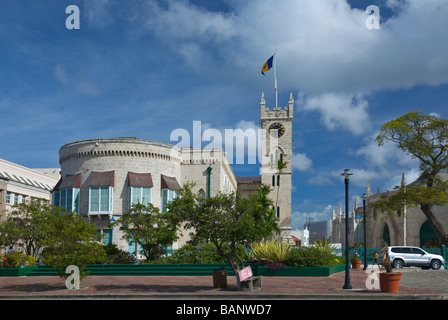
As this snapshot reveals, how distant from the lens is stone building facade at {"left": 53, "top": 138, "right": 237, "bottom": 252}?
41031 mm

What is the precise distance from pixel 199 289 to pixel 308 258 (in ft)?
25.8

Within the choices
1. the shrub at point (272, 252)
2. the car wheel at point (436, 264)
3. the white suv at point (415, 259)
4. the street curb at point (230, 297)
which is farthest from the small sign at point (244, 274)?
the car wheel at point (436, 264)

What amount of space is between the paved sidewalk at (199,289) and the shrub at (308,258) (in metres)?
1.10

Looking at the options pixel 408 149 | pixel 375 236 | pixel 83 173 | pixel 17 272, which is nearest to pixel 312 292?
pixel 17 272

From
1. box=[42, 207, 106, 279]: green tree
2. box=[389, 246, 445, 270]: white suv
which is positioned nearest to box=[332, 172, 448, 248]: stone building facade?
box=[389, 246, 445, 270]: white suv

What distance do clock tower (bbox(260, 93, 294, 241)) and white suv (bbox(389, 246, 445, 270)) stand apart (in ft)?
110

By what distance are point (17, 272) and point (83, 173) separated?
17.5 meters

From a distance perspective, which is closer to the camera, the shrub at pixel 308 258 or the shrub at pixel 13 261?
the shrub at pixel 308 258

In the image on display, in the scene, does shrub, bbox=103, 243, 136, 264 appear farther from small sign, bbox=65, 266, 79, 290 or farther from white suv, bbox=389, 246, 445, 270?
white suv, bbox=389, 246, 445, 270

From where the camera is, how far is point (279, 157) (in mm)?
68312

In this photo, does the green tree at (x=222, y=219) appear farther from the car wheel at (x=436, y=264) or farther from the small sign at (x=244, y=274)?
the car wheel at (x=436, y=264)

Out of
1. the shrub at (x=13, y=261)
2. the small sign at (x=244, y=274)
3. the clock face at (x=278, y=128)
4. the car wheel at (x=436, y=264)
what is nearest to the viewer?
the small sign at (x=244, y=274)

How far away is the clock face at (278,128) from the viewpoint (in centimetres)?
6956
